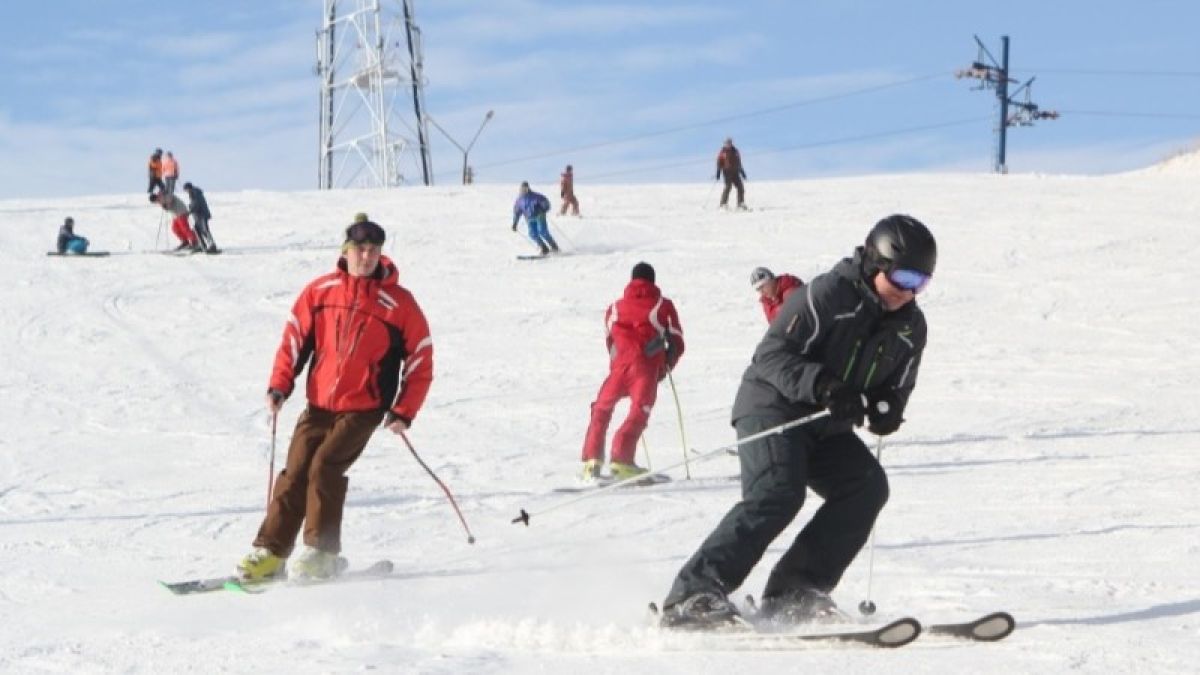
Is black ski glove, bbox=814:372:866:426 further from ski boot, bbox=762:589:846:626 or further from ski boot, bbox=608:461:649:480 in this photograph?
ski boot, bbox=608:461:649:480

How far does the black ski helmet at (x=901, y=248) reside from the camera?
476 cm

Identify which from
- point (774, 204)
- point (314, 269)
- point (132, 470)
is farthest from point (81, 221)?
point (132, 470)

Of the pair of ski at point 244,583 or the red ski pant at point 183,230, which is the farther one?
the red ski pant at point 183,230

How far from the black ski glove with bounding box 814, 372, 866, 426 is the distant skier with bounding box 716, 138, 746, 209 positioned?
76.8 ft

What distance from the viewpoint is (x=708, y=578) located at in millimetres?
4941

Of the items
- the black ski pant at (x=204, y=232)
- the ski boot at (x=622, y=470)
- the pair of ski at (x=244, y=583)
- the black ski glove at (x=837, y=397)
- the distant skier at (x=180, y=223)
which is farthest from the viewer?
the distant skier at (x=180, y=223)

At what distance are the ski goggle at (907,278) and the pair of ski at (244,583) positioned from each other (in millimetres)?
2908

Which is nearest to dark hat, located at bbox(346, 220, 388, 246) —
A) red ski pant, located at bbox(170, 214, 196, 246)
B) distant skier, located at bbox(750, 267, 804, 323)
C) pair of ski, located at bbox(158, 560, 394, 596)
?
pair of ski, located at bbox(158, 560, 394, 596)

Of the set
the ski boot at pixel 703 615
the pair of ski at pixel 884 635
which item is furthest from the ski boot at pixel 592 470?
the pair of ski at pixel 884 635

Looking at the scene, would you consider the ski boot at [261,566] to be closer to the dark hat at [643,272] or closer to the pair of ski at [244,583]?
the pair of ski at [244,583]

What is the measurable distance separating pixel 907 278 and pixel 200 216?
21.1 metres

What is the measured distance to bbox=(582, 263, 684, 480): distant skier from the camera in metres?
10.1

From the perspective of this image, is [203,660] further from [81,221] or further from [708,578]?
[81,221]

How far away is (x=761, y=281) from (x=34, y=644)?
23.6ft
